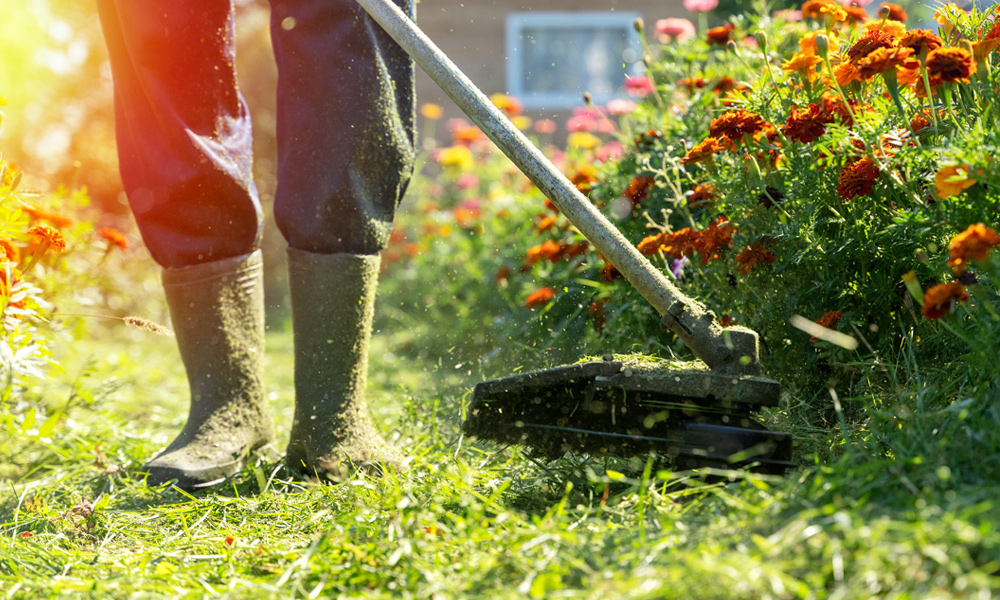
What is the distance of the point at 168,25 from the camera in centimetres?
191

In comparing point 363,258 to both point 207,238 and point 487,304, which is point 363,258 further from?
point 487,304

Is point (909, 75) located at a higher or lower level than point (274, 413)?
higher

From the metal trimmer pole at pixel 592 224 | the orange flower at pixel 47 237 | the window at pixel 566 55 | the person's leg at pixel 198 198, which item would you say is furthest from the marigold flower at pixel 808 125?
the window at pixel 566 55

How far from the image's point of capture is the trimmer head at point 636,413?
4.45 ft

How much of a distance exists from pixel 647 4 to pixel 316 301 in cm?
682

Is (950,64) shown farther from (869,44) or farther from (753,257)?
(753,257)

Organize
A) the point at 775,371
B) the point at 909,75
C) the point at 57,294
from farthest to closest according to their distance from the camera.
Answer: the point at 57,294
the point at 775,371
the point at 909,75

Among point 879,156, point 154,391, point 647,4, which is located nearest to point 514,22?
point 647,4

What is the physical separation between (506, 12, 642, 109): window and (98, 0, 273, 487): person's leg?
6.10m

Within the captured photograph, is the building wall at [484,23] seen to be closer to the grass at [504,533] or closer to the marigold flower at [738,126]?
the marigold flower at [738,126]

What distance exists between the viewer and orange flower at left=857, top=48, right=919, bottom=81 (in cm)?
147

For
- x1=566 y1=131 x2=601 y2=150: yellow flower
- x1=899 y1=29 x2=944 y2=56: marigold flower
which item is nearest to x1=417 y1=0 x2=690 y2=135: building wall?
x1=566 y1=131 x2=601 y2=150: yellow flower

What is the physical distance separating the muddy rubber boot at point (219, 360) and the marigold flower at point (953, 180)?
1.63 meters

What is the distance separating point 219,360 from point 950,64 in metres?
1.76
